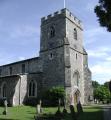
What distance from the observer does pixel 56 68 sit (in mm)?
40812

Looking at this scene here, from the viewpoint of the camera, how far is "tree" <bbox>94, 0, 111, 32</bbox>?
17.9 m

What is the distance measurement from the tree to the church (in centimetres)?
2140

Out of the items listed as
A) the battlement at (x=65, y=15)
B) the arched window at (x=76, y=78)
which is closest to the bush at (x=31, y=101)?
the arched window at (x=76, y=78)

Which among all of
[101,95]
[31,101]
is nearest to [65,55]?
[31,101]

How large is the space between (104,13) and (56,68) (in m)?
23.2

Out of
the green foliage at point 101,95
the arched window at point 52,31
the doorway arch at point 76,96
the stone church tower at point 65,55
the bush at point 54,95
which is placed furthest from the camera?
the green foliage at point 101,95

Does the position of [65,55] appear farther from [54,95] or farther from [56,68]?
[54,95]

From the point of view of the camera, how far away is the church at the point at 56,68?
40.1 meters

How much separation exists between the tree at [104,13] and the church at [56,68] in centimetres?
2140

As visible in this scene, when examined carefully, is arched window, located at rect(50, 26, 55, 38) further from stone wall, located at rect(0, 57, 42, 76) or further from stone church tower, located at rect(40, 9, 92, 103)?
stone wall, located at rect(0, 57, 42, 76)

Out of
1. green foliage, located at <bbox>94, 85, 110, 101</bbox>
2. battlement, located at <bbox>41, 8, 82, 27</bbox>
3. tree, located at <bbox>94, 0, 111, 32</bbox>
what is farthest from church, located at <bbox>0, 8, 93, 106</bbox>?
tree, located at <bbox>94, 0, 111, 32</bbox>

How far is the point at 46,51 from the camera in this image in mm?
43219

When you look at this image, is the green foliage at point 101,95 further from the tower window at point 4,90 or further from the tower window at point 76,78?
the tower window at point 4,90

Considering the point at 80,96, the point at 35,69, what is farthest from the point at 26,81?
the point at 80,96
